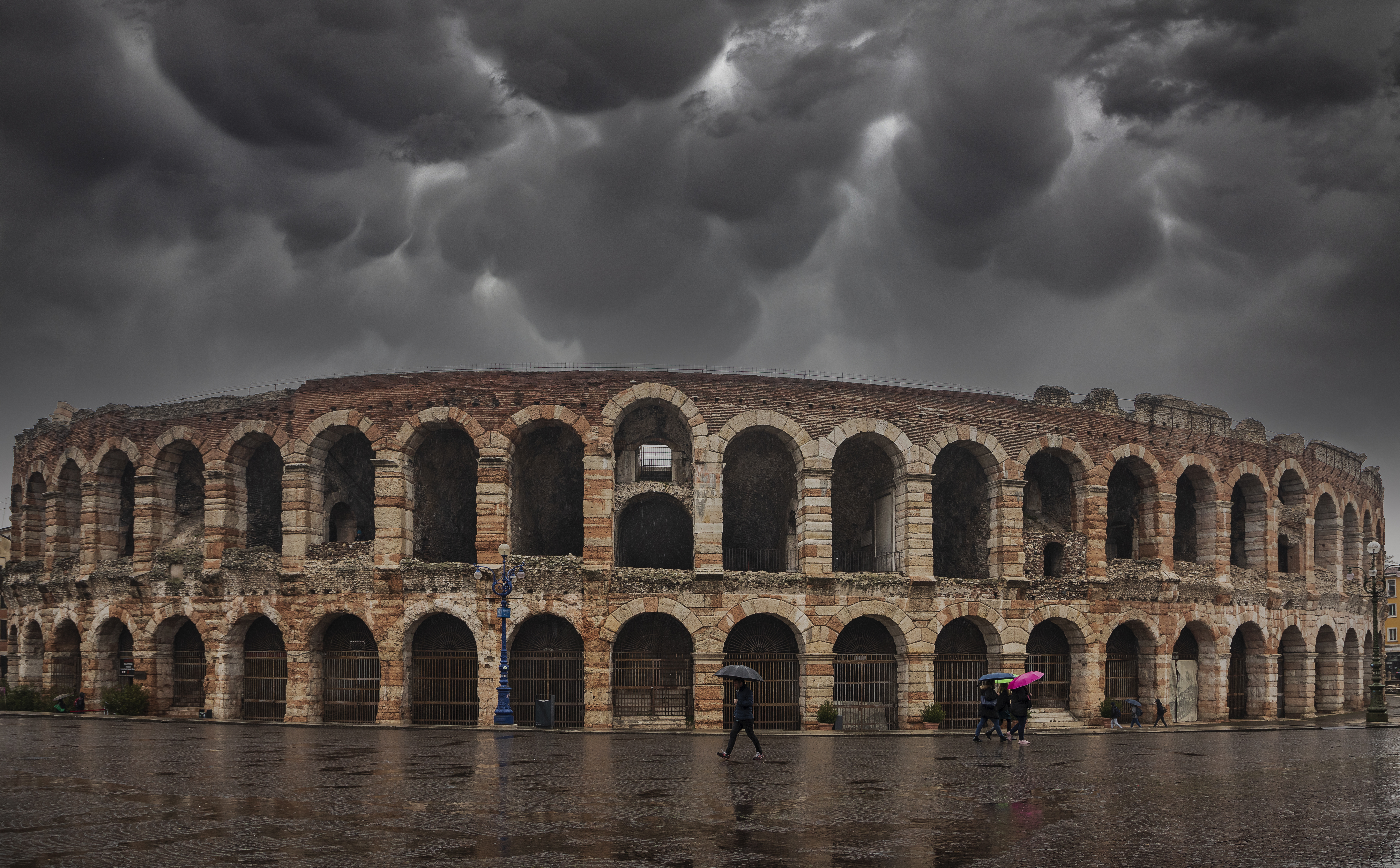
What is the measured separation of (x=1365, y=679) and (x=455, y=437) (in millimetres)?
34687

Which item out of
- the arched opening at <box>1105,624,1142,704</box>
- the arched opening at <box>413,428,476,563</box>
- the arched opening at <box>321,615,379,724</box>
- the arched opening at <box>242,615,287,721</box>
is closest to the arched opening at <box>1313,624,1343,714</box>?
the arched opening at <box>1105,624,1142,704</box>

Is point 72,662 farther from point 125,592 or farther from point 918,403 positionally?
point 918,403

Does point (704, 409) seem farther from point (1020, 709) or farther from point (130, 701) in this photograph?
point (130, 701)

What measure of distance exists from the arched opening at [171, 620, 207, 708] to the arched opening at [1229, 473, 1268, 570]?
3104 centimetres

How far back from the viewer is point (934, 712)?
27.4m

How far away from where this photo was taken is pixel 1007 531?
29062 millimetres

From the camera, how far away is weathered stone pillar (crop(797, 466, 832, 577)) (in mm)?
27469

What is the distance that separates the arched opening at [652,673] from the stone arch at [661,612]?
10.0 inches

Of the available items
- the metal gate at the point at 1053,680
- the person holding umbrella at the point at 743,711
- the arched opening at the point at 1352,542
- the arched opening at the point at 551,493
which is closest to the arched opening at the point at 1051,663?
the metal gate at the point at 1053,680

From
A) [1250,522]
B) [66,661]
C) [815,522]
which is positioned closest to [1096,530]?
[1250,522]

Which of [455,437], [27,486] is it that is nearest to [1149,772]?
[455,437]

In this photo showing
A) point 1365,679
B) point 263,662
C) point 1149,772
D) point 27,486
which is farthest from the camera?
point 1365,679

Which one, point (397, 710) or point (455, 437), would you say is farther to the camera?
point (455, 437)

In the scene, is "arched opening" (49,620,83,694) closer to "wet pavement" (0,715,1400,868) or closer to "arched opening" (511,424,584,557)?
"arched opening" (511,424,584,557)
